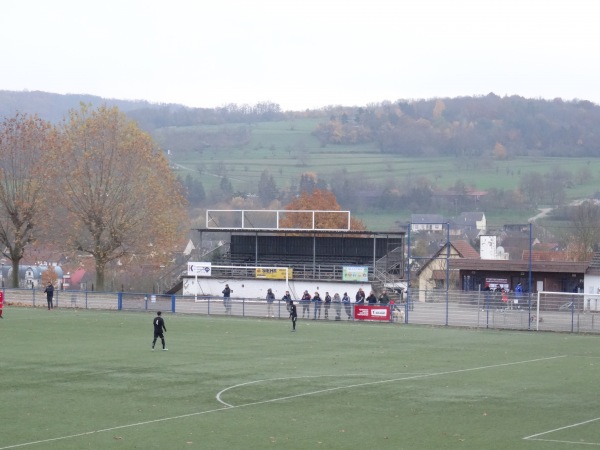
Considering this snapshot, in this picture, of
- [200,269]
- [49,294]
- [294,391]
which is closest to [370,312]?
[200,269]

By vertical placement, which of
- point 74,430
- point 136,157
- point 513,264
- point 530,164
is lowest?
point 74,430

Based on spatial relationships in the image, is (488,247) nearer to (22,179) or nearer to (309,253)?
(309,253)

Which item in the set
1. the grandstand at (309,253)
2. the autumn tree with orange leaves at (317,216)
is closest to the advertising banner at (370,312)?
the grandstand at (309,253)

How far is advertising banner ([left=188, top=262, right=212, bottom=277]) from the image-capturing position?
6738 centimetres

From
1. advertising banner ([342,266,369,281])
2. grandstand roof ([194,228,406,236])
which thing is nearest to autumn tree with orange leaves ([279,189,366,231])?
grandstand roof ([194,228,406,236])

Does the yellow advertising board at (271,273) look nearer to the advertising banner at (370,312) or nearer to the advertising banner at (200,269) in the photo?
the advertising banner at (200,269)

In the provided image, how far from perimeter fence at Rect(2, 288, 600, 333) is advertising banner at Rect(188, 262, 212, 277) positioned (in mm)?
7684

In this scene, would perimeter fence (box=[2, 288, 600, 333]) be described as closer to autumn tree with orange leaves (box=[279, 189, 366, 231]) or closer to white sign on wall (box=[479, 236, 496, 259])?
autumn tree with orange leaves (box=[279, 189, 366, 231])

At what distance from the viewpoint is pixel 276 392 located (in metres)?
25.2

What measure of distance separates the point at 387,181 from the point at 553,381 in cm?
14126

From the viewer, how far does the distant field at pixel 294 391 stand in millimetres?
19094

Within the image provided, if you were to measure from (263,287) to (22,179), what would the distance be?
68.5 ft

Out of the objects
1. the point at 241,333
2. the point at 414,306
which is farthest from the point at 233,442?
the point at 414,306

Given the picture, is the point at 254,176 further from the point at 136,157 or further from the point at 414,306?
the point at 414,306
